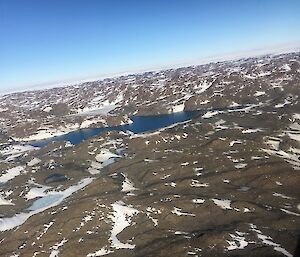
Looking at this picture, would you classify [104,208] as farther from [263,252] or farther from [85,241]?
[263,252]

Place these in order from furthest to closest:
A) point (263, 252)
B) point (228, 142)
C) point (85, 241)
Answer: point (228, 142)
point (85, 241)
point (263, 252)

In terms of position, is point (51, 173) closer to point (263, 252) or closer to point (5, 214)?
point (5, 214)

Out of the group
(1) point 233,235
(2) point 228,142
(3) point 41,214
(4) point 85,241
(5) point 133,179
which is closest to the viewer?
(1) point 233,235

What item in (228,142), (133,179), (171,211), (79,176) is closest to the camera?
(171,211)

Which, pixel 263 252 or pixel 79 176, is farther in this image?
pixel 79 176

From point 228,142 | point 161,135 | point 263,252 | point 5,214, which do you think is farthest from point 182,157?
point 263,252

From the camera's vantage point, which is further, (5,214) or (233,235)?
(5,214)

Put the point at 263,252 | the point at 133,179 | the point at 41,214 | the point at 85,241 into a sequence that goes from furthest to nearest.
A: the point at 133,179 < the point at 41,214 < the point at 85,241 < the point at 263,252

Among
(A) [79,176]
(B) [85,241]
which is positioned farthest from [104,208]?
(A) [79,176]
